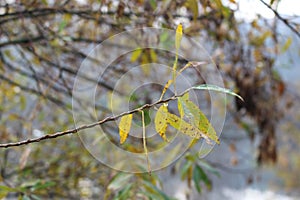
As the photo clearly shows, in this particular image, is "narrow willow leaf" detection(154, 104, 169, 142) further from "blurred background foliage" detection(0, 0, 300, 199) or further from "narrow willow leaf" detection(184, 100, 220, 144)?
"blurred background foliage" detection(0, 0, 300, 199)

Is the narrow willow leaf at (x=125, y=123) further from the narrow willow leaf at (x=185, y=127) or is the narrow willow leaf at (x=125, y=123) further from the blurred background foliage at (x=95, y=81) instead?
the blurred background foliage at (x=95, y=81)

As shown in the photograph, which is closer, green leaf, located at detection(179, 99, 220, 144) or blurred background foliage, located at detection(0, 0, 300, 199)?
green leaf, located at detection(179, 99, 220, 144)

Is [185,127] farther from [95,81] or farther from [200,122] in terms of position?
[95,81]

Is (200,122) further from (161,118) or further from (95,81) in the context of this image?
(95,81)

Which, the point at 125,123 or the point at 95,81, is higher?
the point at 95,81

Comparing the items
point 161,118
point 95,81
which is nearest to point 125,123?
point 161,118

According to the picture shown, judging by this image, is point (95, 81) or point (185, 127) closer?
point (185, 127)

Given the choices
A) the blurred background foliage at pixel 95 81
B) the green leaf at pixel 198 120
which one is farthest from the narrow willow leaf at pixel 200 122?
the blurred background foliage at pixel 95 81

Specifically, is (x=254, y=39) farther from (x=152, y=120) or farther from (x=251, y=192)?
(x=251, y=192)

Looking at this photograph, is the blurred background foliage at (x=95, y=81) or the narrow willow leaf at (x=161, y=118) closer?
the narrow willow leaf at (x=161, y=118)

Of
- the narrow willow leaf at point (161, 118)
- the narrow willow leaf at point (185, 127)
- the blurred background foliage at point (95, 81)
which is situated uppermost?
the blurred background foliage at point (95, 81)

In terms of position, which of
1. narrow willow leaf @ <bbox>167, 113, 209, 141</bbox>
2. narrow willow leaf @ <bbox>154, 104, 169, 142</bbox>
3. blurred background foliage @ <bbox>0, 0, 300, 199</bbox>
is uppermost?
blurred background foliage @ <bbox>0, 0, 300, 199</bbox>

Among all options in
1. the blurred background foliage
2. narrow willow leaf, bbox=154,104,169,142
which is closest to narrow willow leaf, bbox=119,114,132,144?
narrow willow leaf, bbox=154,104,169,142

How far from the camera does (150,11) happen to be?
3.54ft
